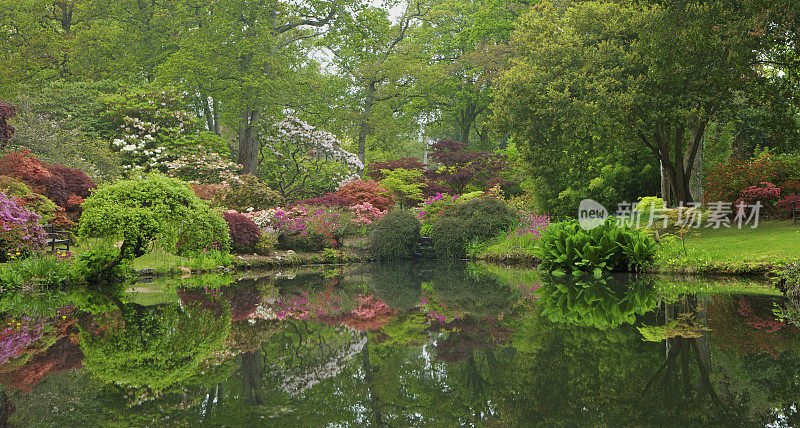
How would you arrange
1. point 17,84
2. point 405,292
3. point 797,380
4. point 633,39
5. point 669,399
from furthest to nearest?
point 17,84, point 633,39, point 405,292, point 797,380, point 669,399

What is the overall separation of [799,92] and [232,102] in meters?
16.8

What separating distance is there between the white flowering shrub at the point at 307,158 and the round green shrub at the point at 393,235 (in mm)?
5589

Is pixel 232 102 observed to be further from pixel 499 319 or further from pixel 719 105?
pixel 499 319

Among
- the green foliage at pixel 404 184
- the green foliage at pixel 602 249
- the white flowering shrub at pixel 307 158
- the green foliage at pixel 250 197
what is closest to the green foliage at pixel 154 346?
the green foliage at pixel 602 249

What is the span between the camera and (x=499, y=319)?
4.95 meters

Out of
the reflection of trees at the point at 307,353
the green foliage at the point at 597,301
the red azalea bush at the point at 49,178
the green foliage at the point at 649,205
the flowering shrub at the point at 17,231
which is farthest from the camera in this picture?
the green foliage at the point at 649,205

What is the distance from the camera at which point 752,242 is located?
10258 mm

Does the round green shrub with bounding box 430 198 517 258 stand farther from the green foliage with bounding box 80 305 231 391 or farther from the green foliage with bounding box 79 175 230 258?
the green foliage with bounding box 80 305 231 391

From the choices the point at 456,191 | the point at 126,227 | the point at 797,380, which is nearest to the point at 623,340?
the point at 797,380

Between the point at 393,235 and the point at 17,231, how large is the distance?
918 cm

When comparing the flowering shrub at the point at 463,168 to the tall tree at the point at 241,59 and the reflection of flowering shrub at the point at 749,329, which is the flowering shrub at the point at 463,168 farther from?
the reflection of flowering shrub at the point at 749,329

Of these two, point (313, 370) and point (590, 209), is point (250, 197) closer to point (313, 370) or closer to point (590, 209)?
point (590, 209)

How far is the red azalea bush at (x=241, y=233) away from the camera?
42.7 feet

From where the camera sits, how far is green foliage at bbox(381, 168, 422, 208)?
1991cm
